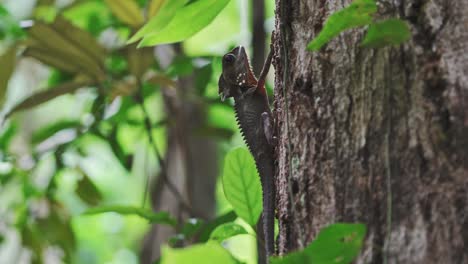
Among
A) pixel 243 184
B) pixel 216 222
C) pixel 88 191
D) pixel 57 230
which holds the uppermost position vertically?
pixel 243 184

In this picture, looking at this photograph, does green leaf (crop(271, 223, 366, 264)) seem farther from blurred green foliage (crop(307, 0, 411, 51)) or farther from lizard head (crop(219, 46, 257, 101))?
lizard head (crop(219, 46, 257, 101))

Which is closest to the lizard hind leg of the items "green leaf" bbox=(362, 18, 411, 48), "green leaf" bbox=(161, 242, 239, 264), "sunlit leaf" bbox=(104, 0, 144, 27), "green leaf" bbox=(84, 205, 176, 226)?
"green leaf" bbox=(84, 205, 176, 226)

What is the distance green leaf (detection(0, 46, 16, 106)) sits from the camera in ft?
8.93

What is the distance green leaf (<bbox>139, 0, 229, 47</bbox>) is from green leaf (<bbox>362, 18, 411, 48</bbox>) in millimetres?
488

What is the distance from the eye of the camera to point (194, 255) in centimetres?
76

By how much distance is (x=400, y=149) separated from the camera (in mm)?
1077

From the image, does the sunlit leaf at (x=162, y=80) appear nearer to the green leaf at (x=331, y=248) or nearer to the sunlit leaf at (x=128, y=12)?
the sunlit leaf at (x=128, y=12)

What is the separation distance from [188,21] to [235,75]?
875 millimetres

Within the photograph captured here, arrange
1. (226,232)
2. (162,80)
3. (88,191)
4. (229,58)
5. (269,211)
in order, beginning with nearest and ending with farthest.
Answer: (226,232) < (269,211) < (229,58) < (162,80) < (88,191)

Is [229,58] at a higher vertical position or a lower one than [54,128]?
higher

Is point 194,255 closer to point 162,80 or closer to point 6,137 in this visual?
point 162,80

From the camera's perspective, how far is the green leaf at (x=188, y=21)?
1.42m

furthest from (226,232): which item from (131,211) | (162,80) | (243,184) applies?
(162,80)

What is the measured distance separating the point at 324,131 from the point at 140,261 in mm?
2717
